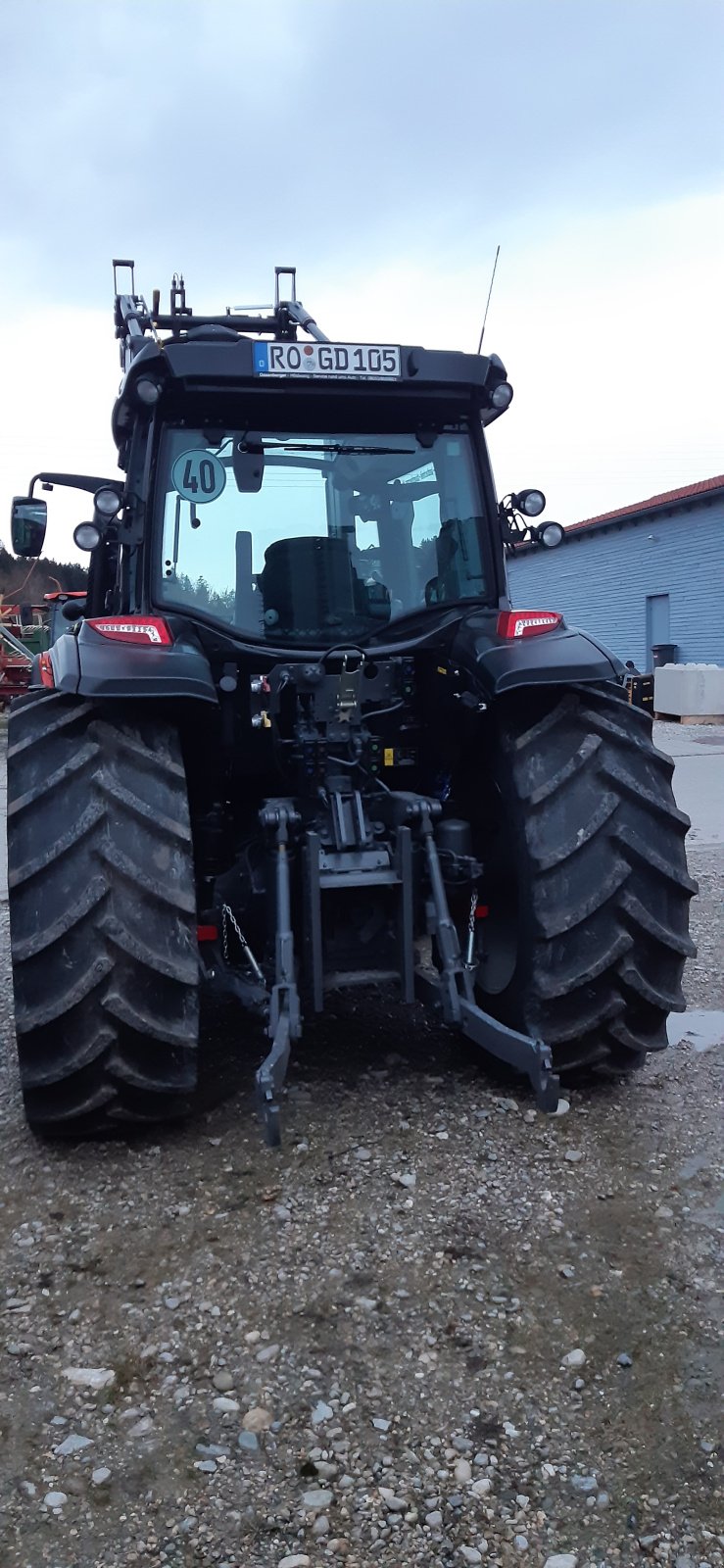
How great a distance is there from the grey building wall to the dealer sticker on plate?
696 inches

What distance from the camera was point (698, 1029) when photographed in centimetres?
484

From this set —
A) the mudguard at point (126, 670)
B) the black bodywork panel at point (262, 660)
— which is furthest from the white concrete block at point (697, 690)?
the mudguard at point (126, 670)

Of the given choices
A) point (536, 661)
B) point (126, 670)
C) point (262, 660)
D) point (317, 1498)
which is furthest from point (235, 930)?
point (317, 1498)

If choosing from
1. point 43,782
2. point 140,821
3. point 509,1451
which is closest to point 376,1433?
point 509,1451

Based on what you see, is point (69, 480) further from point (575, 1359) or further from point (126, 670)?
point (575, 1359)

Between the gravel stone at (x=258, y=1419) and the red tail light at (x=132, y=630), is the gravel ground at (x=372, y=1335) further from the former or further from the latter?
the red tail light at (x=132, y=630)

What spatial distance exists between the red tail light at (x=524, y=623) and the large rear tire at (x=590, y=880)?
0.71 ft

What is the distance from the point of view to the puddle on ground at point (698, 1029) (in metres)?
4.66

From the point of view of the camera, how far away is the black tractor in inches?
139

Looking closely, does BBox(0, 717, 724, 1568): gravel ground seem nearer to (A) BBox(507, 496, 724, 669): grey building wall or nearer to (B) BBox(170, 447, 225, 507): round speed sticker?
(B) BBox(170, 447, 225, 507): round speed sticker

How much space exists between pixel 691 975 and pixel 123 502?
3.40 metres

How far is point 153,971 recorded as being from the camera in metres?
3.50

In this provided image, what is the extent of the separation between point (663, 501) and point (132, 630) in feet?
75.5

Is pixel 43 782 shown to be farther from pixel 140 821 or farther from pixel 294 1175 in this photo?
pixel 294 1175
